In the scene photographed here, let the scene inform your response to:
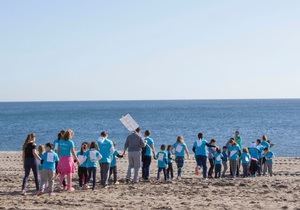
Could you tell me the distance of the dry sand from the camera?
508 inches

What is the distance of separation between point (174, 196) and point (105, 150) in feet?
9.82

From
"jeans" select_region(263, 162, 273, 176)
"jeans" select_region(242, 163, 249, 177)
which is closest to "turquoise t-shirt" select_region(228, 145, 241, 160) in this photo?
"jeans" select_region(242, 163, 249, 177)

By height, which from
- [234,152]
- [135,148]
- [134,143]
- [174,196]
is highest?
[134,143]

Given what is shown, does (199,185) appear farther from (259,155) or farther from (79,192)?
(259,155)

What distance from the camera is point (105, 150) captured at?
16.5 metres

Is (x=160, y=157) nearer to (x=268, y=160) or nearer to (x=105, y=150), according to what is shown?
(x=105, y=150)

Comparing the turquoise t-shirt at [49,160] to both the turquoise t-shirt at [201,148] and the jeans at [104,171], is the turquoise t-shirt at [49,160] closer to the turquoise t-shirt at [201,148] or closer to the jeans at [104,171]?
the jeans at [104,171]

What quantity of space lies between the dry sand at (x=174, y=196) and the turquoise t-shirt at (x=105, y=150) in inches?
31.2

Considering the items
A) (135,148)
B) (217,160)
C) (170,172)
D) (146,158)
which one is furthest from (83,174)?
(217,160)

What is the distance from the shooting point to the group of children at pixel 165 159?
595 inches

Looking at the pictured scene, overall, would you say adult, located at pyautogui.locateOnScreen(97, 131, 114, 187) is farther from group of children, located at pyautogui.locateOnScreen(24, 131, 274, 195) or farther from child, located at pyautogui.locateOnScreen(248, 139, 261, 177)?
child, located at pyautogui.locateOnScreen(248, 139, 261, 177)

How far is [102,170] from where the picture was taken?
16516 millimetres

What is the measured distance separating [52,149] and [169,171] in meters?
5.22

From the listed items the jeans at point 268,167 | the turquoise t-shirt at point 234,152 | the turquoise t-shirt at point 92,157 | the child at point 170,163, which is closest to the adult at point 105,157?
the turquoise t-shirt at point 92,157
